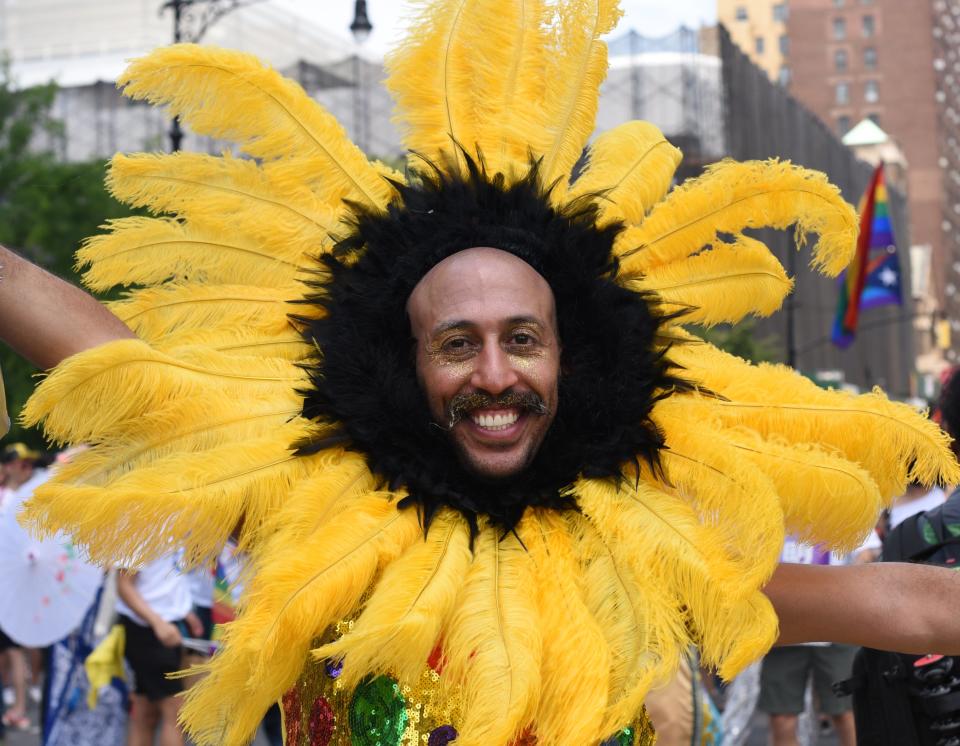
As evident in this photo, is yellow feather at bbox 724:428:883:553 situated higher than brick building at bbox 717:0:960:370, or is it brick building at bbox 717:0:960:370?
brick building at bbox 717:0:960:370

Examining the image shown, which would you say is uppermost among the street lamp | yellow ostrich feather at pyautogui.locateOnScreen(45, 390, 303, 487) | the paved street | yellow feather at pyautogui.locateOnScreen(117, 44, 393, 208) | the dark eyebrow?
the street lamp

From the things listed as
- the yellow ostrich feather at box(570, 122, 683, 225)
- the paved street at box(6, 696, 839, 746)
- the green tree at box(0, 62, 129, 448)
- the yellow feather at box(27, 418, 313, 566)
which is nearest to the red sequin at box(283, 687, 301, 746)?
the yellow feather at box(27, 418, 313, 566)

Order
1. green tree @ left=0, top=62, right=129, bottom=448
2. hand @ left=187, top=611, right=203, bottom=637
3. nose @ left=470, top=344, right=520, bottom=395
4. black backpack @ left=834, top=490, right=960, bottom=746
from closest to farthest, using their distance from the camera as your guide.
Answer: nose @ left=470, top=344, right=520, bottom=395 < black backpack @ left=834, top=490, right=960, bottom=746 < hand @ left=187, top=611, right=203, bottom=637 < green tree @ left=0, top=62, right=129, bottom=448

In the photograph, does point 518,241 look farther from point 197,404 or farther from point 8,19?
point 8,19

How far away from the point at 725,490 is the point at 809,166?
90.3ft

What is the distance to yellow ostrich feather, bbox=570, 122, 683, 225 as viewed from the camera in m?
3.03

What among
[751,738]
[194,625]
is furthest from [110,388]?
[751,738]

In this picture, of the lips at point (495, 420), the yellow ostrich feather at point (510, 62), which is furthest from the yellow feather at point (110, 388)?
the yellow ostrich feather at point (510, 62)

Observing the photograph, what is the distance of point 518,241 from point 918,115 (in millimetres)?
100271

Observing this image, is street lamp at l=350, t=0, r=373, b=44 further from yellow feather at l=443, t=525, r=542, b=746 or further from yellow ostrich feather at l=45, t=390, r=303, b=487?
yellow feather at l=443, t=525, r=542, b=746

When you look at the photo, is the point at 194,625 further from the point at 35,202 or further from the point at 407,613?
the point at 35,202

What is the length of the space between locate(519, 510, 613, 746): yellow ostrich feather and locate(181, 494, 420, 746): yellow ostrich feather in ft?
0.92

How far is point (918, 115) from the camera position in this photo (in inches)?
3821

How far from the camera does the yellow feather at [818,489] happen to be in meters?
2.65
